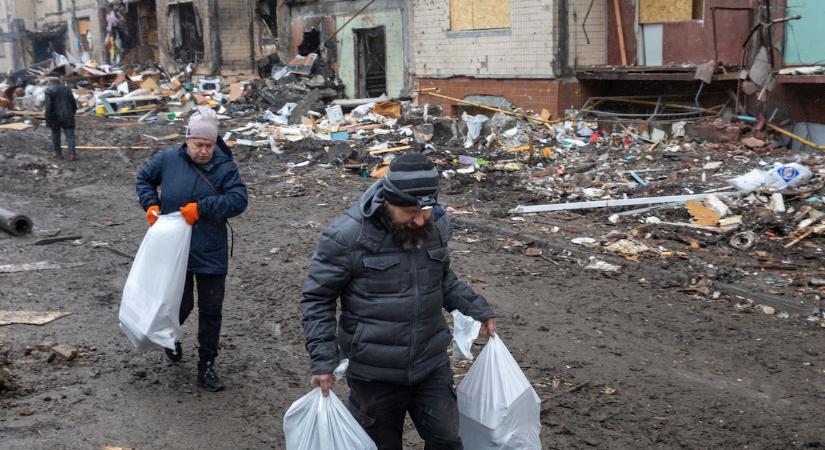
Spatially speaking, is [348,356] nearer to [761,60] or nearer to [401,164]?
[401,164]

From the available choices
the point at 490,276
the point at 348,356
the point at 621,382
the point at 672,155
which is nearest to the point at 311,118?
the point at 672,155

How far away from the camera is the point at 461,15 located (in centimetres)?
1655

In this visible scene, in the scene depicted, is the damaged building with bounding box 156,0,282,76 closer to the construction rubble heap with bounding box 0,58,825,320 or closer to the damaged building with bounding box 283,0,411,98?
the damaged building with bounding box 283,0,411,98

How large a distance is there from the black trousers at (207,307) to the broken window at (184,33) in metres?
24.8

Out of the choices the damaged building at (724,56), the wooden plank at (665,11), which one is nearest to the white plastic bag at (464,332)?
the damaged building at (724,56)

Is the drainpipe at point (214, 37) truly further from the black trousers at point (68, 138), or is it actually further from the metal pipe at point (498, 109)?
the black trousers at point (68, 138)

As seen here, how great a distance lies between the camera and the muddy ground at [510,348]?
14.1 feet

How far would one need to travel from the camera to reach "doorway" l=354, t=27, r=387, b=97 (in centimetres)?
2089

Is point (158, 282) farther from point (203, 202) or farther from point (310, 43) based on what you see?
point (310, 43)

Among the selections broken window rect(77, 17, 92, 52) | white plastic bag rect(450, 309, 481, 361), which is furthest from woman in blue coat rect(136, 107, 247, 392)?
broken window rect(77, 17, 92, 52)

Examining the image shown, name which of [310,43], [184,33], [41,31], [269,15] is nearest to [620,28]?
[310,43]

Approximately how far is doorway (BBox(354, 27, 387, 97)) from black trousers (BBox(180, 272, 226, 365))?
16600mm

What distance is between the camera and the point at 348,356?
10.4 feet

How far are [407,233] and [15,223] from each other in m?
7.18
